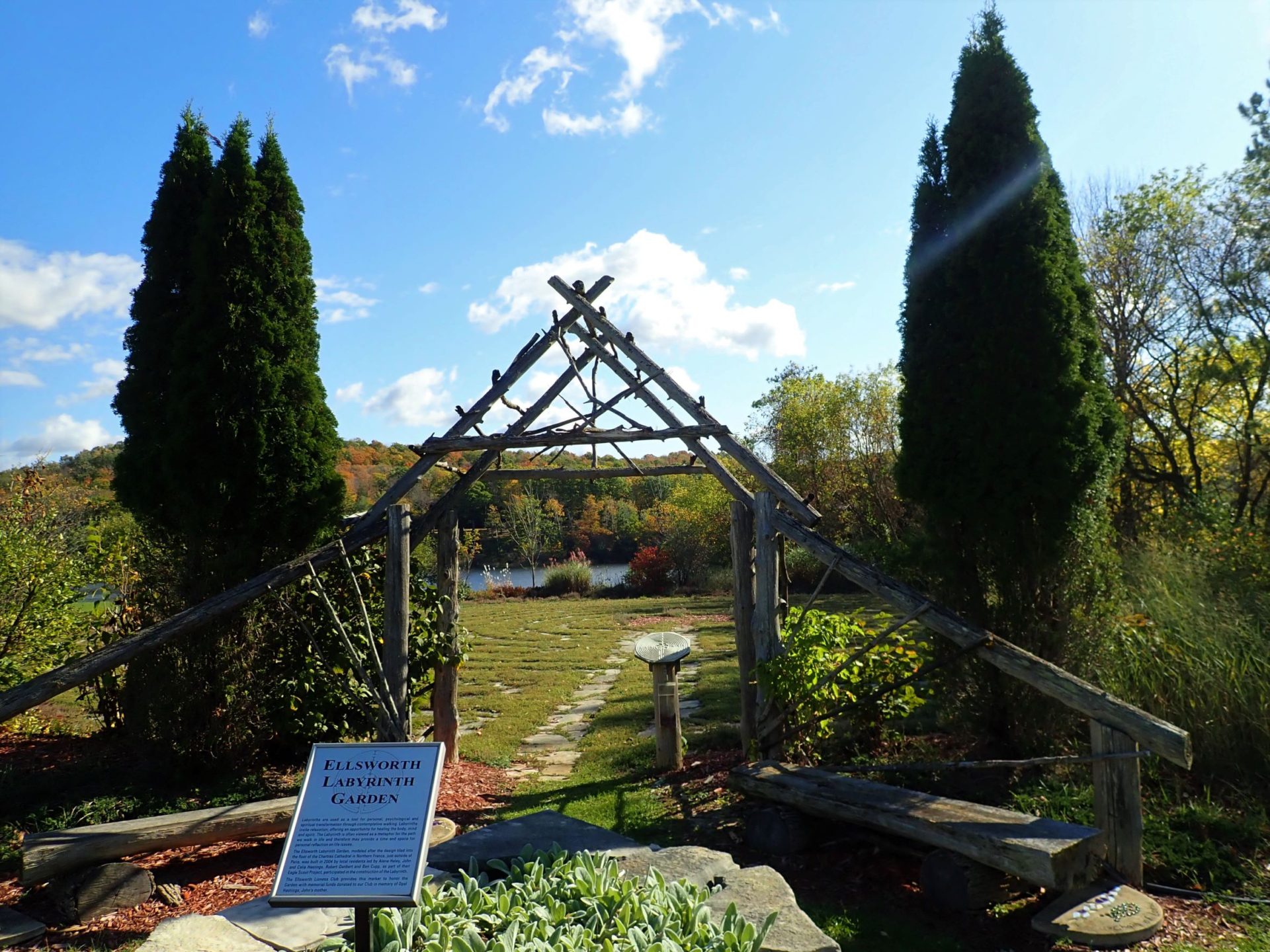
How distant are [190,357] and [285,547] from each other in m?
1.62

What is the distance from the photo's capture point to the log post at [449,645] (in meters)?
8.03

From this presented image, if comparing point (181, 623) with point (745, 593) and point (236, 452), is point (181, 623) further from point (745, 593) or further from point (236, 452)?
point (745, 593)

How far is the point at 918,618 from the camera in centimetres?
571

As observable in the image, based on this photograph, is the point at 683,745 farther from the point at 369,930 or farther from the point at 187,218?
the point at 187,218

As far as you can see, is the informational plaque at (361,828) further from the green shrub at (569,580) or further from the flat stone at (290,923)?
the green shrub at (569,580)

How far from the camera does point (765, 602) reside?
704 centimetres

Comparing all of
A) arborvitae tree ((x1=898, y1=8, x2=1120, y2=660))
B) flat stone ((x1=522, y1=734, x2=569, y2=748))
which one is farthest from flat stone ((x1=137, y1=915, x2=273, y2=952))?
arborvitae tree ((x1=898, y1=8, x2=1120, y2=660))

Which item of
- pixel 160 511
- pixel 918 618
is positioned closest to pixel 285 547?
pixel 160 511

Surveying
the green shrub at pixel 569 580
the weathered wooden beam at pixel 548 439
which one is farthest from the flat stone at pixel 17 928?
the green shrub at pixel 569 580

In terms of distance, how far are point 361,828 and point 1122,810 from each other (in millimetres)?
4007

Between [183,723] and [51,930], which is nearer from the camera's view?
[51,930]

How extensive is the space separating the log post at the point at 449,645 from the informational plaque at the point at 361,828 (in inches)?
177

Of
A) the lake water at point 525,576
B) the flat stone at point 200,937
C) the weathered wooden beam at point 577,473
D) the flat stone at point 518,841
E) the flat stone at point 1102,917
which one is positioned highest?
the weathered wooden beam at point 577,473

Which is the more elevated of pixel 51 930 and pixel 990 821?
pixel 990 821
